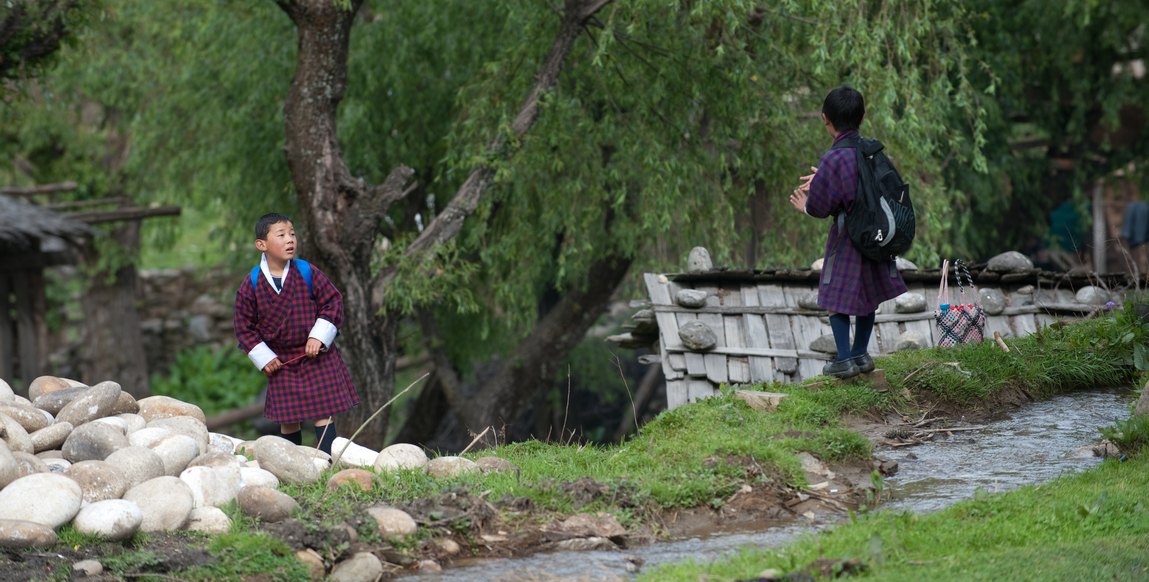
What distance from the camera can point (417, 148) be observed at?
12.6 metres

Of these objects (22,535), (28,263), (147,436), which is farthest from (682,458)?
(28,263)

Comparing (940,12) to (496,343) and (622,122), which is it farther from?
(496,343)

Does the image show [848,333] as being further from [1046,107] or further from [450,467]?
[1046,107]

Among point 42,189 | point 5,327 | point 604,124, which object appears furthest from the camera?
point 5,327

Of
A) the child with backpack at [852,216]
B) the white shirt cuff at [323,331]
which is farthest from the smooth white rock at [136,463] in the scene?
the child with backpack at [852,216]

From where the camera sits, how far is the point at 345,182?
31.5ft

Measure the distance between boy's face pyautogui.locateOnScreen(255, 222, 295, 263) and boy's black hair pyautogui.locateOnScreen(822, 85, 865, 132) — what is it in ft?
9.15

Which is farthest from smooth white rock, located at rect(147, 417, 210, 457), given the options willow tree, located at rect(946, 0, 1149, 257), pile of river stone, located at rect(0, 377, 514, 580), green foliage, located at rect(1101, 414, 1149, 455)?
willow tree, located at rect(946, 0, 1149, 257)

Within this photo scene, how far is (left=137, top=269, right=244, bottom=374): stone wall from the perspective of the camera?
69.2 feet

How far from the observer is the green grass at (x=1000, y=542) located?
163 inches

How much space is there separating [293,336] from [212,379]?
14.8 metres

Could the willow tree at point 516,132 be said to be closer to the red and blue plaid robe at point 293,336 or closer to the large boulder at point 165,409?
the red and blue plaid robe at point 293,336

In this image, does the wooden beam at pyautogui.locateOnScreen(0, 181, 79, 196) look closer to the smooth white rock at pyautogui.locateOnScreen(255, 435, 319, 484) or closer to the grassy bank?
the grassy bank

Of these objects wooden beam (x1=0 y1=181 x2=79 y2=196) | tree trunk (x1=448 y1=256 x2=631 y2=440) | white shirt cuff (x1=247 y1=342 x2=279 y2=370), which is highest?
wooden beam (x1=0 y1=181 x2=79 y2=196)
